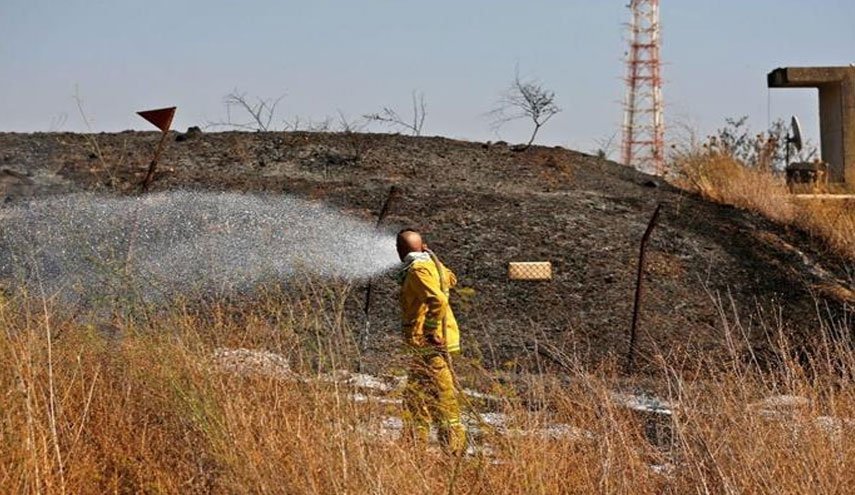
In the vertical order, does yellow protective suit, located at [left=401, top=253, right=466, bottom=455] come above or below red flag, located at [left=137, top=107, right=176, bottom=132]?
below

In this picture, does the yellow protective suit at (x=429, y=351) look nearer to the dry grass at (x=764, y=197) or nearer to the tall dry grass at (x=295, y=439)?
the tall dry grass at (x=295, y=439)

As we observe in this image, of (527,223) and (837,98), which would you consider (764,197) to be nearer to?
(837,98)

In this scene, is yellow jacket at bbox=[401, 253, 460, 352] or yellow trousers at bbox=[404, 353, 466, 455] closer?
yellow trousers at bbox=[404, 353, 466, 455]

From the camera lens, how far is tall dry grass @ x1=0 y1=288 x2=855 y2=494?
6.52 metres

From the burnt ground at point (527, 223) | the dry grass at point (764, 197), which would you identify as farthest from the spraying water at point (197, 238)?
the dry grass at point (764, 197)

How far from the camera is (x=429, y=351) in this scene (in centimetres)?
759

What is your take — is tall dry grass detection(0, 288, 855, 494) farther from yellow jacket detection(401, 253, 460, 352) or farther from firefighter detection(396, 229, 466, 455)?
yellow jacket detection(401, 253, 460, 352)

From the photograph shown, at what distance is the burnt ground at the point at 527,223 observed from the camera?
13742 mm

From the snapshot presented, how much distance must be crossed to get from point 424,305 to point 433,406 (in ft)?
3.78

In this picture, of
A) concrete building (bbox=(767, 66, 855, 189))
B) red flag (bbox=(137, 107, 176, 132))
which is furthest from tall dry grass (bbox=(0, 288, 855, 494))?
concrete building (bbox=(767, 66, 855, 189))

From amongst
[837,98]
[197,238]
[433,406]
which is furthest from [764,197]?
[433,406]

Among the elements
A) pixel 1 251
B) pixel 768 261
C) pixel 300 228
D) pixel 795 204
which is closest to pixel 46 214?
pixel 1 251

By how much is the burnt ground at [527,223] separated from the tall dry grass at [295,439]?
452cm

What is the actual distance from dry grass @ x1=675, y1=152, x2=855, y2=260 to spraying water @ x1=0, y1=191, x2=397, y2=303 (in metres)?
5.26
